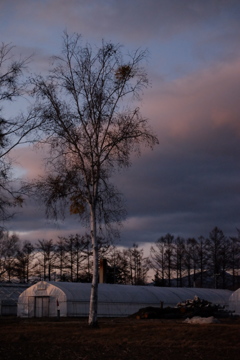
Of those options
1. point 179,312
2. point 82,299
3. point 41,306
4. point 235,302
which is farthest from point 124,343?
point 235,302

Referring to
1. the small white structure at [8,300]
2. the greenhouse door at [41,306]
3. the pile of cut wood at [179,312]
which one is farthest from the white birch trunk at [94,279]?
the small white structure at [8,300]

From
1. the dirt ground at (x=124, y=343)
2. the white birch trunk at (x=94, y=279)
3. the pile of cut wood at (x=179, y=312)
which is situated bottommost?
the dirt ground at (x=124, y=343)

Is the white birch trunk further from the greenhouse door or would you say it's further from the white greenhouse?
the greenhouse door

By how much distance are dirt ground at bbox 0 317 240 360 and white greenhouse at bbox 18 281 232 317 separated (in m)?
21.2

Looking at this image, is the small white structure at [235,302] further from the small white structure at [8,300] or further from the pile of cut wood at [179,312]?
the small white structure at [8,300]

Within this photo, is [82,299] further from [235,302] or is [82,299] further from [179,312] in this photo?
[235,302]

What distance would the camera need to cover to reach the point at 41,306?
182 ft

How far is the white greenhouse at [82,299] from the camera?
51.6 m

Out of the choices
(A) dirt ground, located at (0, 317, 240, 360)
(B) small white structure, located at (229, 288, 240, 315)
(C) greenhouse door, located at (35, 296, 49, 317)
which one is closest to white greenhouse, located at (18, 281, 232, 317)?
(C) greenhouse door, located at (35, 296, 49, 317)

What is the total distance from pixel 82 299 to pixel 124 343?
27.2 m

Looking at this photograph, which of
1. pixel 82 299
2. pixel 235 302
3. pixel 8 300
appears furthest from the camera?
pixel 8 300

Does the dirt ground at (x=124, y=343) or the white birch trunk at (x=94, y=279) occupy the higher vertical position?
the white birch trunk at (x=94, y=279)

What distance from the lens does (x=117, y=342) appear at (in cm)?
2533

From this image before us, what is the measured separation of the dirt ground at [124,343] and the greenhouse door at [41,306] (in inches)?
1012
